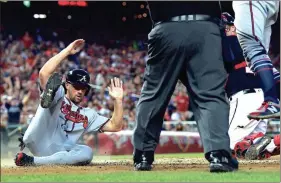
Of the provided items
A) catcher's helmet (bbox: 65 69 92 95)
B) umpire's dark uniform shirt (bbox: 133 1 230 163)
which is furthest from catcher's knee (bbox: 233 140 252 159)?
umpire's dark uniform shirt (bbox: 133 1 230 163)

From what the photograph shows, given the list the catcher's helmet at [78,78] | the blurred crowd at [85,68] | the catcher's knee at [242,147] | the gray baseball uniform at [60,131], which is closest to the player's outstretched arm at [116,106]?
the gray baseball uniform at [60,131]

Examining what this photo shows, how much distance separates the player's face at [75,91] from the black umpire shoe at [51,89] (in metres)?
0.86

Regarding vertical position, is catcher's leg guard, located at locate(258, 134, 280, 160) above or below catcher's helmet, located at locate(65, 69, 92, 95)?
below

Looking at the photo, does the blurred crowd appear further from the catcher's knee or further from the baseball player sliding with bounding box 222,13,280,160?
the catcher's knee

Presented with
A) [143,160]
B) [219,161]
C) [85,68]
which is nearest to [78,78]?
[143,160]

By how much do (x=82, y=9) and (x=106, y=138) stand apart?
385 inches

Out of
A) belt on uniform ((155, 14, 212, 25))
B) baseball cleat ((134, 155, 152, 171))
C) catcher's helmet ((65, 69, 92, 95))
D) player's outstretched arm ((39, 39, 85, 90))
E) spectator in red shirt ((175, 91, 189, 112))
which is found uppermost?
belt on uniform ((155, 14, 212, 25))

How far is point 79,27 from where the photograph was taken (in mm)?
22141

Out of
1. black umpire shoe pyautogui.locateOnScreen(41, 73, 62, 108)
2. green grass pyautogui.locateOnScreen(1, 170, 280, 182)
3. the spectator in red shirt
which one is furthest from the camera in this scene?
the spectator in red shirt

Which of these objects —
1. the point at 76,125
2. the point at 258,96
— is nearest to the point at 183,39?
the point at 76,125

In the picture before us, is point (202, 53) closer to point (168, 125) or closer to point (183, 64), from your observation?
point (183, 64)

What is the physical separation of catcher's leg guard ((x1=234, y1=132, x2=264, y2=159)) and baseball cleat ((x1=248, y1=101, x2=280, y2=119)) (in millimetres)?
1662

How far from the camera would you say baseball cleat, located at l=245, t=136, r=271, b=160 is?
680 cm

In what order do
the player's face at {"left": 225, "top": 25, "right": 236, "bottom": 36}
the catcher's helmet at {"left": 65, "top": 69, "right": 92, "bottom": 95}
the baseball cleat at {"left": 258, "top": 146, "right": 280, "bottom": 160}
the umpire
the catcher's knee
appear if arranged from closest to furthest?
1. the umpire
2. the catcher's helmet at {"left": 65, "top": 69, "right": 92, "bottom": 95}
3. the baseball cleat at {"left": 258, "top": 146, "right": 280, "bottom": 160}
4. the catcher's knee
5. the player's face at {"left": 225, "top": 25, "right": 236, "bottom": 36}
